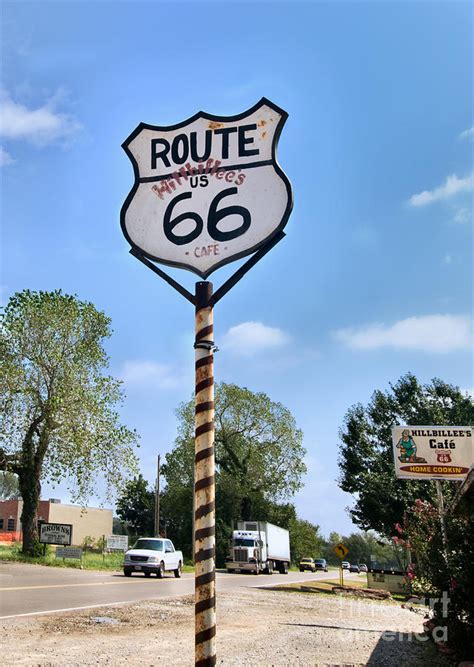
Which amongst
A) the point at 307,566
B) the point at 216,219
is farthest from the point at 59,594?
the point at 307,566

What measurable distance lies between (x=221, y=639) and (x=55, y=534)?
79.0ft

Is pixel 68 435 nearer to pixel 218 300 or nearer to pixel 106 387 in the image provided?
pixel 106 387

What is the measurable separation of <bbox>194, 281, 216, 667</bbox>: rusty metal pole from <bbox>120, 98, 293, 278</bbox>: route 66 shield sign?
0.46 meters

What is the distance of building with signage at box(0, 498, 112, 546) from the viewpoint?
2986 inches

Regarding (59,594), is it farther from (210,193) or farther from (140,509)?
(140,509)

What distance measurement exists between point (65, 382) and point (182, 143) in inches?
1056

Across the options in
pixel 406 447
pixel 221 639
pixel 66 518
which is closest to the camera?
pixel 221 639

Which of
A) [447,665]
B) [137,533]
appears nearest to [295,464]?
[137,533]

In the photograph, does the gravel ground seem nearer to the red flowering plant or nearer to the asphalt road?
the red flowering plant

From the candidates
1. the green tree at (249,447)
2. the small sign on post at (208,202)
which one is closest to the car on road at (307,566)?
the green tree at (249,447)

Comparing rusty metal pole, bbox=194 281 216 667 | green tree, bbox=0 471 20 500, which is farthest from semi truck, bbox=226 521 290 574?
green tree, bbox=0 471 20 500

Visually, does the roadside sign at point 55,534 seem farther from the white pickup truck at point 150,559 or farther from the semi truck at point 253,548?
the semi truck at point 253,548

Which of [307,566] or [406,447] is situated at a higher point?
[406,447]

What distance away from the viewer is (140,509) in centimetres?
8425
